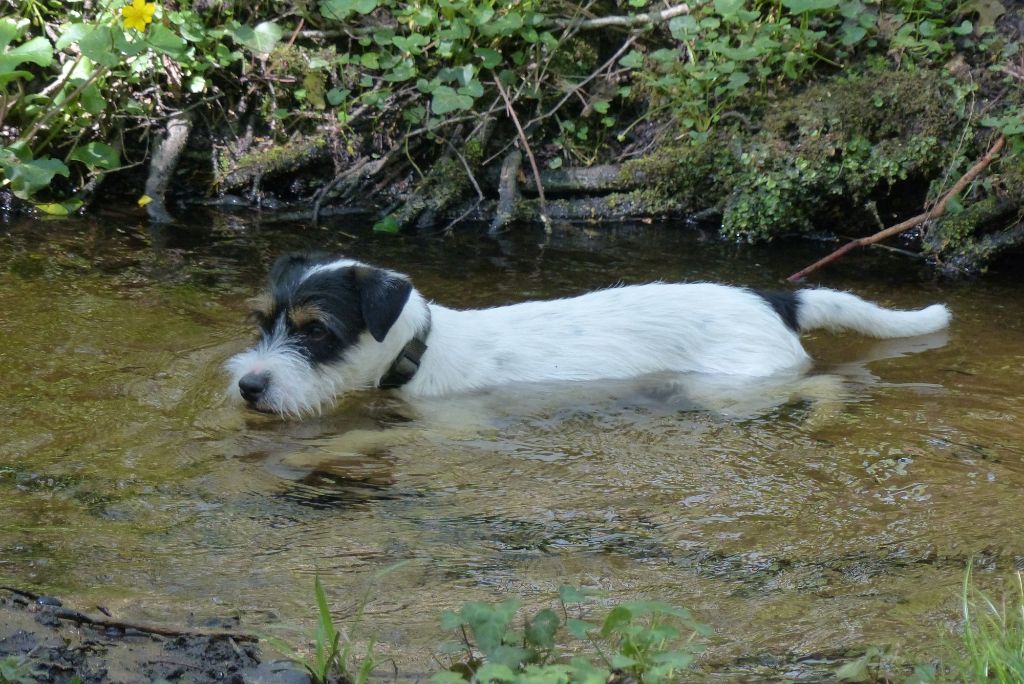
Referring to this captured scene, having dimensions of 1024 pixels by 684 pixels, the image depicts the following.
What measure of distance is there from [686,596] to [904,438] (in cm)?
191

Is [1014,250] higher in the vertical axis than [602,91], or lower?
lower

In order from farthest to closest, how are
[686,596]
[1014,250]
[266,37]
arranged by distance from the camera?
[266,37] → [1014,250] → [686,596]

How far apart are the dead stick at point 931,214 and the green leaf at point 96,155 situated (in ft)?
15.7

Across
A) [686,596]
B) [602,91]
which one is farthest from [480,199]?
[686,596]

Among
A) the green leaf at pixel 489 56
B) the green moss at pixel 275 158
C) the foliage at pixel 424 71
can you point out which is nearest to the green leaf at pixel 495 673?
the foliage at pixel 424 71

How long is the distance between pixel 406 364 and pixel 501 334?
552mm

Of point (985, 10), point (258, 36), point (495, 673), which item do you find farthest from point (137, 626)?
point (985, 10)

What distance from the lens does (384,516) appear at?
3902mm

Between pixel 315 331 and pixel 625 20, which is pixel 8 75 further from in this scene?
pixel 625 20

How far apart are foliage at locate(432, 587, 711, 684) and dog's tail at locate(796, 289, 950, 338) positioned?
344 centimetres

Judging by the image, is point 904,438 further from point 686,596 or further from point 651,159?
point 651,159

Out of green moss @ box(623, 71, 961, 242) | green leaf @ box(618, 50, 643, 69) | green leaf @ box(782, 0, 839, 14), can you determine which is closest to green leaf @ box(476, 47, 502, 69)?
green leaf @ box(618, 50, 643, 69)

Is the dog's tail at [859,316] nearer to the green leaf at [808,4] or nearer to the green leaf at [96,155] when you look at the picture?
the green leaf at [808,4]

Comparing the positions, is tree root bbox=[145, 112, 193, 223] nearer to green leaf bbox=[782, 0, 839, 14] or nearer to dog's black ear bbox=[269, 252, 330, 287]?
dog's black ear bbox=[269, 252, 330, 287]
